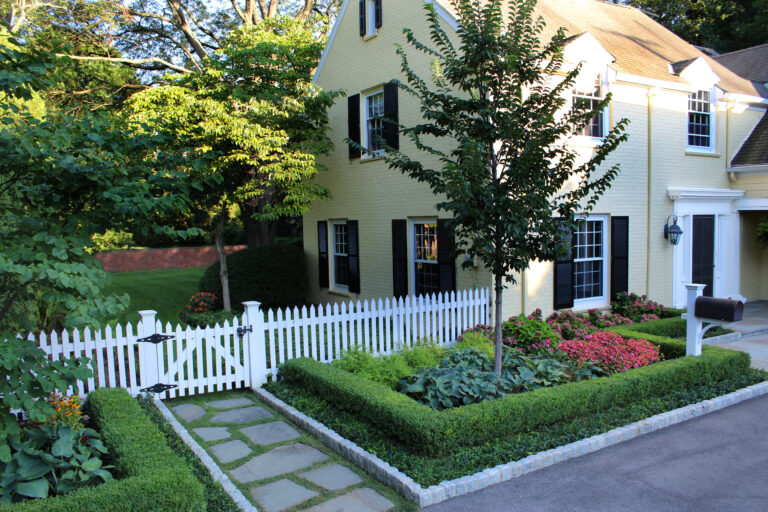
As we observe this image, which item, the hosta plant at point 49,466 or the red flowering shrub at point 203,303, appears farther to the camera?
the red flowering shrub at point 203,303

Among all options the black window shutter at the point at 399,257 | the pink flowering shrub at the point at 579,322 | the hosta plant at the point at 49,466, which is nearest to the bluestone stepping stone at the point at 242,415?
the hosta plant at the point at 49,466

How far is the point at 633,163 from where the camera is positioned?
463 inches

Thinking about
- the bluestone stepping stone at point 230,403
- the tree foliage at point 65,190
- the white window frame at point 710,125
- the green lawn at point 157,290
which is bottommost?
the bluestone stepping stone at point 230,403

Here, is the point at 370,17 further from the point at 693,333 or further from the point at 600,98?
the point at 693,333

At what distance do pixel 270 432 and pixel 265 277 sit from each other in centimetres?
833

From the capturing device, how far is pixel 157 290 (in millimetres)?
18953

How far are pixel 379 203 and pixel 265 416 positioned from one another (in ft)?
22.5

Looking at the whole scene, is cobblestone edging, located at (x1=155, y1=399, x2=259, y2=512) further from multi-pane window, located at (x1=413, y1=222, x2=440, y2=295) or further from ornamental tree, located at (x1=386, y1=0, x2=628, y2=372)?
multi-pane window, located at (x1=413, y1=222, x2=440, y2=295)

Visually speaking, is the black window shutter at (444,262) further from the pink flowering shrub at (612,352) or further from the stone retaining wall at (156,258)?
the stone retaining wall at (156,258)

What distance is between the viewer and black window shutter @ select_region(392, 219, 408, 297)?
1175 cm

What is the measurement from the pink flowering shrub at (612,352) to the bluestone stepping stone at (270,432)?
162 inches

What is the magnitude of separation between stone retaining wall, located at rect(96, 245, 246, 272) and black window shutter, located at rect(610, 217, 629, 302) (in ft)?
64.9

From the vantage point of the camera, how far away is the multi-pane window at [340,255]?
14.2 metres

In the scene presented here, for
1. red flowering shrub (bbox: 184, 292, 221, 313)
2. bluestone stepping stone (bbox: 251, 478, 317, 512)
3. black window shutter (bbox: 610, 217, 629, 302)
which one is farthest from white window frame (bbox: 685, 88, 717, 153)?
bluestone stepping stone (bbox: 251, 478, 317, 512)
